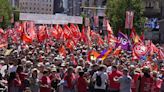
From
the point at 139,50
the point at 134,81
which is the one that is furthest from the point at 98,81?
the point at 139,50

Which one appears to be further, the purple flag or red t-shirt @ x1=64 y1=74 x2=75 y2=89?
the purple flag

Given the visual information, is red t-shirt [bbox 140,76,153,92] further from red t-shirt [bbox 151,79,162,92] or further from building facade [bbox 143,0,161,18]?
building facade [bbox 143,0,161,18]

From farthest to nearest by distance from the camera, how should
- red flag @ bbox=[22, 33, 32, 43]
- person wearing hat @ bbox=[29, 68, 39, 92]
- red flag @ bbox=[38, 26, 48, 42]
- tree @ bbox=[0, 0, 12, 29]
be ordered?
tree @ bbox=[0, 0, 12, 29] → red flag @ bbox=[38, 26, 48, 42] → red flag @ bbox=[22, 33, 32, 43] → person wearing hat @ bbox=[29, 68, 39, 92]

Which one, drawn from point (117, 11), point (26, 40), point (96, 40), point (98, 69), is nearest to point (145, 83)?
point (98, 69)

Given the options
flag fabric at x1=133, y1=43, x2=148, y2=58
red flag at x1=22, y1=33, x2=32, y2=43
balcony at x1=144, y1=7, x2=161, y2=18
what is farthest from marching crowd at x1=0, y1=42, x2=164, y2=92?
balcony at x1=144, y1=7, x2=161, y2=18

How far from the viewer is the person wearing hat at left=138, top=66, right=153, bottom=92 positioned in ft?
49.7

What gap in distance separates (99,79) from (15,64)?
7.20ft

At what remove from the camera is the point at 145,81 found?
1523cm

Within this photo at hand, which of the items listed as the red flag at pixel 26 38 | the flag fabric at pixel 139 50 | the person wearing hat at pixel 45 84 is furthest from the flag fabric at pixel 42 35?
the person wearing hat at pixel 45 84

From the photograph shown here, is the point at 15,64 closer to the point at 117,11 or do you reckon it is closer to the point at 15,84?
the point at 15,84

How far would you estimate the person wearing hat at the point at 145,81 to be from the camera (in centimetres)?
1516

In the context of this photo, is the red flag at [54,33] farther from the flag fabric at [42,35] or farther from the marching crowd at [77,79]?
the marching crowd at [77,79]

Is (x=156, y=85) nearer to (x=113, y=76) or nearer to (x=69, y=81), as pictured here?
(x=113, y=76)

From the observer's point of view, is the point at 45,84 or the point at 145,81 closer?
the point at 45,84
